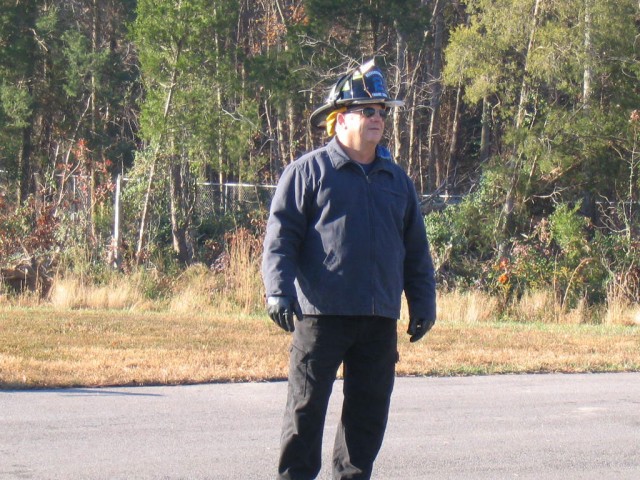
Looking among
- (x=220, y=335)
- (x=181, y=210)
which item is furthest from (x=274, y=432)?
(x=181, y=210)

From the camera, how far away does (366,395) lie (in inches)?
190

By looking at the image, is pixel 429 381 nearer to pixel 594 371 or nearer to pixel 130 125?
pixel 594 371

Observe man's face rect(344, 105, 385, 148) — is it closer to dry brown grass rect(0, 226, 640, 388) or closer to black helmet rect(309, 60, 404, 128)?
black helmet rect(309, 60, 404, 128)

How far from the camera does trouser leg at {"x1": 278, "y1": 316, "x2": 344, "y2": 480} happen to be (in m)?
4.71

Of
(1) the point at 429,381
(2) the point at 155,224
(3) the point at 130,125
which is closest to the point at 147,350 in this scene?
(1) the point at 429,381

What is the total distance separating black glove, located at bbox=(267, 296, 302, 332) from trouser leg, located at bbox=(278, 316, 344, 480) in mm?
150

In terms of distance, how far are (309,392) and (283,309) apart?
0.44 metres

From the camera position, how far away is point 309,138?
29766mm

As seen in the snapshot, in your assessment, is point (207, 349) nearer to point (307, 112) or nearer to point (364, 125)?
point (364, 125)

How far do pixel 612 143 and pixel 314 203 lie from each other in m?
18.9

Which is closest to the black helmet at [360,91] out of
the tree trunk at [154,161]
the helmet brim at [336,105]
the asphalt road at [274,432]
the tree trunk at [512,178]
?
the helmet brim at [336,105]

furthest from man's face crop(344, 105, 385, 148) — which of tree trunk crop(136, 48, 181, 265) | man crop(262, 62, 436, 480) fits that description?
tree trunk crop(136, 48, 181, 265)

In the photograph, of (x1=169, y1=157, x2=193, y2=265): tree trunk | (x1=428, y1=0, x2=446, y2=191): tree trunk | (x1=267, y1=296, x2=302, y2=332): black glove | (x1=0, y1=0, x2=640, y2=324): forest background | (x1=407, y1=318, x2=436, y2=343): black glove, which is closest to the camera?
(x1=267, y1=296, x2=302, y2=332): black glove

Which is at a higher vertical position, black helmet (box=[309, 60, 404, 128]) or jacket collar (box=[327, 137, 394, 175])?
black helmet (box=[309, 60, 404, 128])
